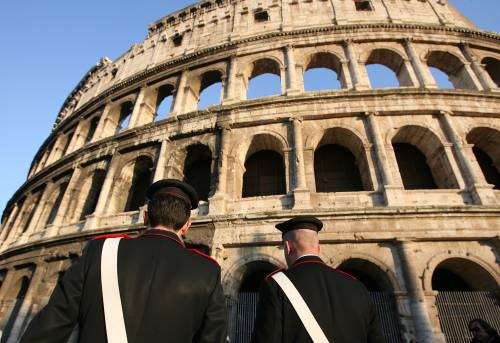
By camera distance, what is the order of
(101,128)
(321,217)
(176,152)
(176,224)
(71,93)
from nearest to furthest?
1. (176,224)
2. (321,217)
3. (176,152)
4. (101,128)
5. (71,93)

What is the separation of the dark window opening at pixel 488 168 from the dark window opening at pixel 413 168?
1.91 m

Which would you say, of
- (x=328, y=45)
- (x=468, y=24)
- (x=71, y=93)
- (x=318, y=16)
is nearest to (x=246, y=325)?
(x=328, y=45)

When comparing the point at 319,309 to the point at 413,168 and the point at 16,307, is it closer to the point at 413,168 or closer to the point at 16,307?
the point at 413,168

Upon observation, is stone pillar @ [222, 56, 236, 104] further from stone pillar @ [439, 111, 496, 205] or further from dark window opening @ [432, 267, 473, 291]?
dark window opening @ [432, 267, 473, 291]

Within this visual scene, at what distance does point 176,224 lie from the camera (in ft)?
6.15

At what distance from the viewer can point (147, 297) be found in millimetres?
1491

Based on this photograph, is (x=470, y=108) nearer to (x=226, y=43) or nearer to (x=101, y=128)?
(x=226, y=43)

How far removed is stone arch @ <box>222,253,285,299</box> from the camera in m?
7.15

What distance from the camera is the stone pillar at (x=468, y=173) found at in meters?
7.46

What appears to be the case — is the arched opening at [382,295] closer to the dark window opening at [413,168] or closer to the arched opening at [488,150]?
the dark window opening at [413,168]

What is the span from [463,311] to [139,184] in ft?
36.1

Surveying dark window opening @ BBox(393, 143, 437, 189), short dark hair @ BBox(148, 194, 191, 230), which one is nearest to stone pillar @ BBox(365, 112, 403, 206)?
dark window opening @ BBox(393, 143, 437, 189)

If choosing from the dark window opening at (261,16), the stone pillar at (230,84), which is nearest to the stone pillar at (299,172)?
the stone pillar at (230,84)

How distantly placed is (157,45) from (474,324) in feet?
56.3
